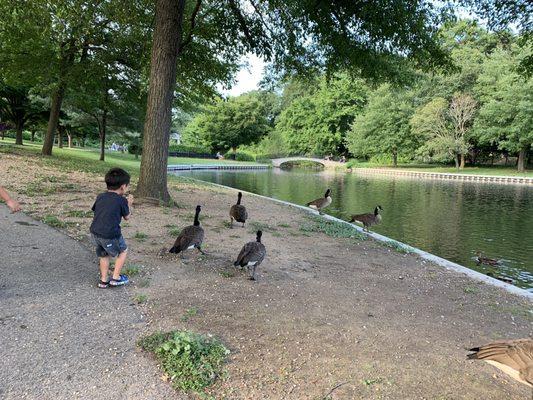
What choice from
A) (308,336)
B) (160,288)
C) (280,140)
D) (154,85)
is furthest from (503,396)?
(280,140)

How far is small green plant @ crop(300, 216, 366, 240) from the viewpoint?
10503 millimetres

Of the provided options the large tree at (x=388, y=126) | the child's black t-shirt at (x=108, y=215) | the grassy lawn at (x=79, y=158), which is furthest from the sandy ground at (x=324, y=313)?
the large tree at (x=388, y=126)

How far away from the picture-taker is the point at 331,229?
1101cm

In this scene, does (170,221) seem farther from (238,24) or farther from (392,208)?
(392,208)

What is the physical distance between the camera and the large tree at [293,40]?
1025cm

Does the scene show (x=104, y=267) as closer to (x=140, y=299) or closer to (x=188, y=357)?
(x=140, y=299)

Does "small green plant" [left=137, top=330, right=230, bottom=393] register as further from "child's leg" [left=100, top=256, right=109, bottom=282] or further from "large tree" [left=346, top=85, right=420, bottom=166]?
"large tree" [left=346, top=85, right=420, bottom=166]

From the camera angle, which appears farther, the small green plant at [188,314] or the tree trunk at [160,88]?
the tree trunk at [160,88]

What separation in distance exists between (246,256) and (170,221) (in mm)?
3816

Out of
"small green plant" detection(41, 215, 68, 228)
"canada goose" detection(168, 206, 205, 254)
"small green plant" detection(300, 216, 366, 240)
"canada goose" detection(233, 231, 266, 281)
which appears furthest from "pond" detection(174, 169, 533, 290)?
"small green plant" detection(41, 215, 68, 228)

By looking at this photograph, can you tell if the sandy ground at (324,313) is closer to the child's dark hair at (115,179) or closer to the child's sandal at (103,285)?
the child's sandal at (103,285)

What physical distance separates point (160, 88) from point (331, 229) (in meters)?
5.76

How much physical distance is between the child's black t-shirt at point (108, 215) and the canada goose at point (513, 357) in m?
3.88

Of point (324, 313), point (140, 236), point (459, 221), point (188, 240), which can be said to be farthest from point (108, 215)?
point (459, 221)
